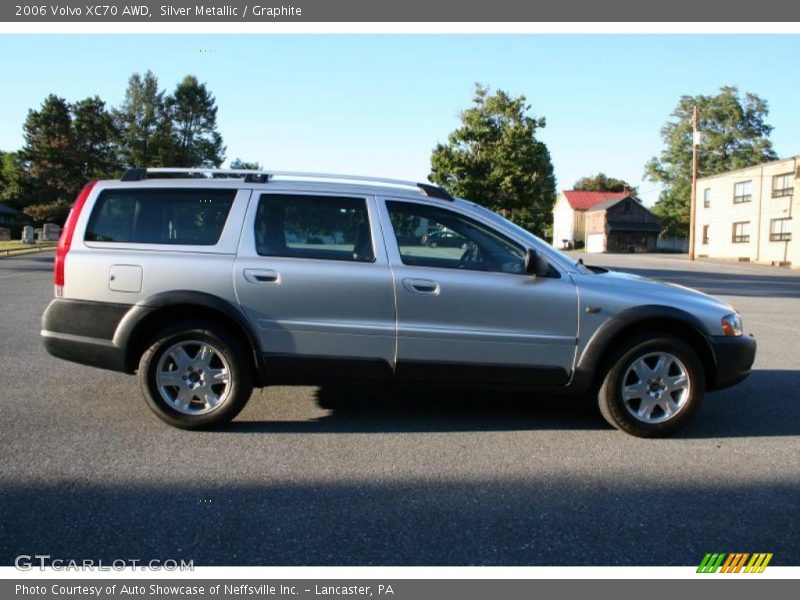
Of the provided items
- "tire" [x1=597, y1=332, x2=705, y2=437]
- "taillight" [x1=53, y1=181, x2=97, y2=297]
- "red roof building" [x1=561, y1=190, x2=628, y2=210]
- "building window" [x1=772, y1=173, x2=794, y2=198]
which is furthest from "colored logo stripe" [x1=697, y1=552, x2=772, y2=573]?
"red roof building" [x1=561, y1=190, x2=628, y2=210]

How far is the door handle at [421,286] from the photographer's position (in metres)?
4.83

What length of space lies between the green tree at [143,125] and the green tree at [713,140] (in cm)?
5403

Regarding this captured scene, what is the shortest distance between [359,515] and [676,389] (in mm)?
2757

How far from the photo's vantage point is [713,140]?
77250mm

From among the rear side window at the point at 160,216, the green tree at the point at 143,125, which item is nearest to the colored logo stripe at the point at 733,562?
the rear side window at the point at 160,216

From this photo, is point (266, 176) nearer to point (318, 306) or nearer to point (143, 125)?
point (318, 306)

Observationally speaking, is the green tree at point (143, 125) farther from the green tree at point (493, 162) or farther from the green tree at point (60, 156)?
the green tree at point (493, 162)

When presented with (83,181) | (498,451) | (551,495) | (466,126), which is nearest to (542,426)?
(498,451)

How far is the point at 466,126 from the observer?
33844 mm

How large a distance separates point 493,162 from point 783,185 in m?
23.1

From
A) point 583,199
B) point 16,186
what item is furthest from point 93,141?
point 583,199

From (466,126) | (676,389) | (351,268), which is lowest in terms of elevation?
(676,389)

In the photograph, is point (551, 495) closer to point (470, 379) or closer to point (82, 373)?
point (470, 379)

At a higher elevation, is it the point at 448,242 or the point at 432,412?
the point at 448,242
